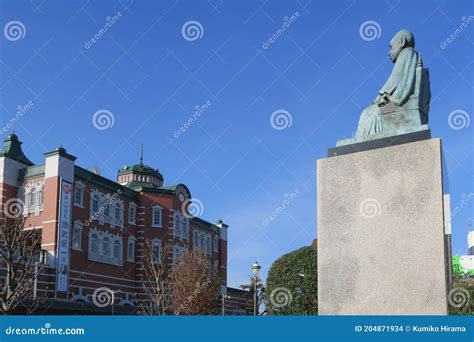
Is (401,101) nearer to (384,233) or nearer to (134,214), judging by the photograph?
(384,233)

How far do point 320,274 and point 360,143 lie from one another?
1.87m

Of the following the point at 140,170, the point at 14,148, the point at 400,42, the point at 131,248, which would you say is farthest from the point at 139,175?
the point at 400,42

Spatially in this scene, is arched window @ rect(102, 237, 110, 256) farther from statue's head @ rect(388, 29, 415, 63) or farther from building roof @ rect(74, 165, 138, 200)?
statue's head @ rect(388, 29, 415, 63)

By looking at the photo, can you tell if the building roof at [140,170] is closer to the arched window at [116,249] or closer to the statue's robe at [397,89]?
the arched window at [116,249]

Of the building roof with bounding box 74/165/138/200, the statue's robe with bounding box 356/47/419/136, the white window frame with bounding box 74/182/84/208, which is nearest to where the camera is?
the statue's robe with bounding box 356/47/419/136

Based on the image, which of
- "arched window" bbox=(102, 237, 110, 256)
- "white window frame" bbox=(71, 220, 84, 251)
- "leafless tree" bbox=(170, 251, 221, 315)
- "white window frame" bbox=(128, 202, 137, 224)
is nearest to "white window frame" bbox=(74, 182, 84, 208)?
"white window frame" bbox=(71, 220, 84, 251)

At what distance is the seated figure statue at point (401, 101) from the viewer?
26.3 ft

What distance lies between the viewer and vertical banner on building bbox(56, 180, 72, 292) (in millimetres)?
31141

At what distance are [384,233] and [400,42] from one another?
2991mm

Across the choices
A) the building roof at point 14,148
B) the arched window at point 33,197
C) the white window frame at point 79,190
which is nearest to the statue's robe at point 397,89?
the white window frame at point 79,190

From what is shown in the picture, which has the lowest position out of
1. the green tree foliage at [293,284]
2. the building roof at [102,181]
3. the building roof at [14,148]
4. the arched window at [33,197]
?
the green tree foliage at [293,284]

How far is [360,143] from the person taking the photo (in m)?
8.08

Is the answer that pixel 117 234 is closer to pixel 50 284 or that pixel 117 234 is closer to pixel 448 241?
pixel 50 284

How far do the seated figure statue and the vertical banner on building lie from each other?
85.1ft
